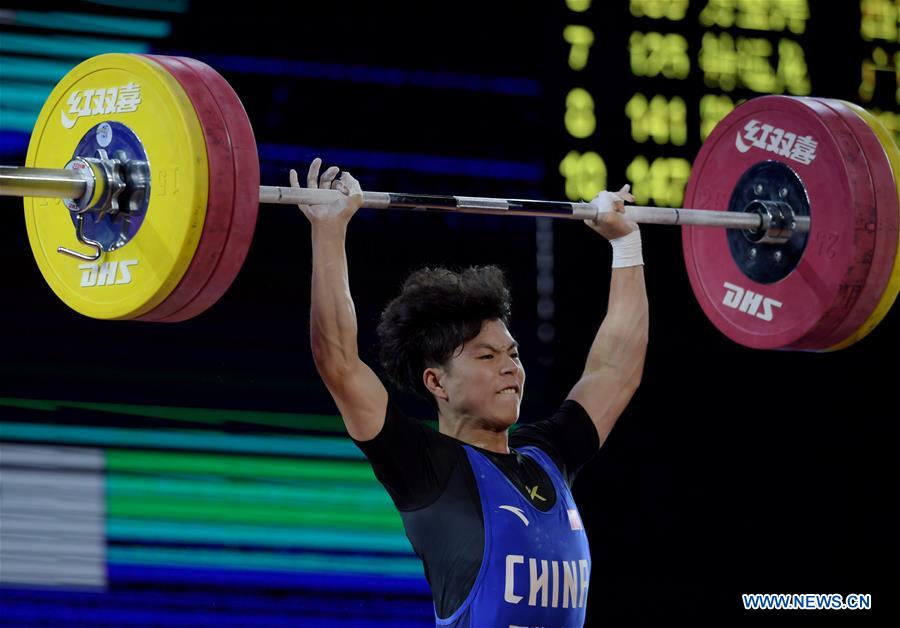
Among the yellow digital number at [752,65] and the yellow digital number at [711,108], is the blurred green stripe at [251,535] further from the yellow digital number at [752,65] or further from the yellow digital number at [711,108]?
the yellow digital number at [752,65]

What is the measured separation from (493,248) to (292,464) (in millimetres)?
959

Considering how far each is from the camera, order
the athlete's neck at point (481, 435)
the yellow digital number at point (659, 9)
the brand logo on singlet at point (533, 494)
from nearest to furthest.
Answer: the brand logo on singlet at point (533, 494)
the athlete's neck at point (481, 435)
the yellow digital number at point (659, 9)

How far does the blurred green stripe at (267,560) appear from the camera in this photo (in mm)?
4305

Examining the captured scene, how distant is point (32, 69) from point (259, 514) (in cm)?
148

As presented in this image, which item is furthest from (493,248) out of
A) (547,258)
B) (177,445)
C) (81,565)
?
(81,565)

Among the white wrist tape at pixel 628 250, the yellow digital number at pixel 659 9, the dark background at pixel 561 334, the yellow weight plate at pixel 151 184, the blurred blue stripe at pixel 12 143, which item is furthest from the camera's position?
the yellow digital number at pixel 659 9

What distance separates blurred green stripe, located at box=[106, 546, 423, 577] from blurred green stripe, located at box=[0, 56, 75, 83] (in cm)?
140

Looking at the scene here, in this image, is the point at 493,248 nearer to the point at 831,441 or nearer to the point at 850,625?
the point at 831,441

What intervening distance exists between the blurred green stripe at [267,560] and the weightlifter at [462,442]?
49.7 inches

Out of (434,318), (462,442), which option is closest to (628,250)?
(434,318)

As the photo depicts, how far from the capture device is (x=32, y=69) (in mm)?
4246

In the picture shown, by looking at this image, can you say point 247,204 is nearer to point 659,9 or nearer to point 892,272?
point 892,272

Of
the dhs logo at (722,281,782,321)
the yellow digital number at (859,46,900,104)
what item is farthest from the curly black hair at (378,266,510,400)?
the yellow digital number at (859,46,900,104)

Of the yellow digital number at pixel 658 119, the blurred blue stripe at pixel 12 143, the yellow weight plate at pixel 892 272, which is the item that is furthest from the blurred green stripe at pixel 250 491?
the yellow weight plate at pixel 892 272
